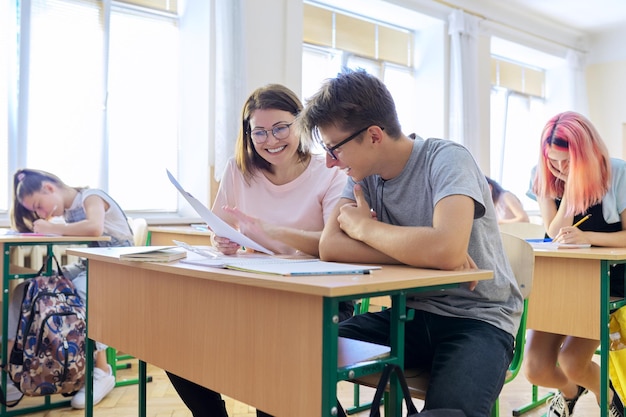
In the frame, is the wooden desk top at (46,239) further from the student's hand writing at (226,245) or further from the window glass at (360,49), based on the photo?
the window glass at (360,49)

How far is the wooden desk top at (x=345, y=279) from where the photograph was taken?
981 millimetres

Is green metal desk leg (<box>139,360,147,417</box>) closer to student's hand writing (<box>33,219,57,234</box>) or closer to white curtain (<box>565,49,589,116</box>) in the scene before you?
student's hand writing (<box>33,219,57,234</box>)

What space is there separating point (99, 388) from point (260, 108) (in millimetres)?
1640

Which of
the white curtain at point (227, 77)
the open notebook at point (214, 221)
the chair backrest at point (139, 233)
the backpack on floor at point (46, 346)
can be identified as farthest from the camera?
the white curtain at point (227, 77)

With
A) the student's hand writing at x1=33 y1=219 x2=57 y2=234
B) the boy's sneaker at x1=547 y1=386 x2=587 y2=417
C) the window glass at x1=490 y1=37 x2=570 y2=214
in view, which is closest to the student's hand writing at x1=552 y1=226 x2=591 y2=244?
the boy's sneaker at x1=547 y1=386 x2=587 y2=417

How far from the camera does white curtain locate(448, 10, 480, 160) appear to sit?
5.80 metres

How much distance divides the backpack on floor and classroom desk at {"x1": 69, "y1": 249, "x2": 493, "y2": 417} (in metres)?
0.93

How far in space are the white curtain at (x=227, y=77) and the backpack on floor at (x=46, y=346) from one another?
171 cm

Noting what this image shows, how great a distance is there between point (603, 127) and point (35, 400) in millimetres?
7208

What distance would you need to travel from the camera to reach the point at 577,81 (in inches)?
297

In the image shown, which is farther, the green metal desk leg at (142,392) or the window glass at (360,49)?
the window glass at (360,49)

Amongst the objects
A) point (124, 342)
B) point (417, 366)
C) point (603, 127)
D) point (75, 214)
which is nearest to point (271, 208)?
point (124, 342)

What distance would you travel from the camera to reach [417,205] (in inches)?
55.6

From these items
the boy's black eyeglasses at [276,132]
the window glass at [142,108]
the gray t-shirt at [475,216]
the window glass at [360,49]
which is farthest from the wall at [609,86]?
the gray t-shirt at [475,216]
